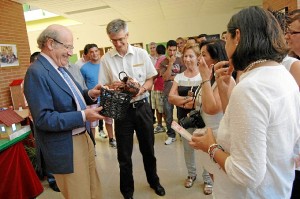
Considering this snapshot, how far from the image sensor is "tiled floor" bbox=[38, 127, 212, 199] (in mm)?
2428

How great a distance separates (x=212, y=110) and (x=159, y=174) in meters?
1.51

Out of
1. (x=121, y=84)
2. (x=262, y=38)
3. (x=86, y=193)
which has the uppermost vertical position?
(x=262, y=38)

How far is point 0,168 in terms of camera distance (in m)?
2.12

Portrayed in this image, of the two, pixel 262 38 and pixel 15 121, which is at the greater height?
pixel 262 38

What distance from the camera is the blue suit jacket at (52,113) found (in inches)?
53.9

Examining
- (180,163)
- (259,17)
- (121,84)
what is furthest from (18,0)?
(259,17)

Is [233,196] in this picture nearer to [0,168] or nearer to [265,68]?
[265,68]

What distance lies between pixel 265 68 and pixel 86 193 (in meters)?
1.36

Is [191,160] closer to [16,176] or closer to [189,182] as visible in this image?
[189,182]

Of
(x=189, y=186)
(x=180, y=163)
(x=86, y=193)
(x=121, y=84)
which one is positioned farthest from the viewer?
(x=180, y=163)

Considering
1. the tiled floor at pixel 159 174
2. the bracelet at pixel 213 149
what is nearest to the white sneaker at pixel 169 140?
the tiled floor at pixel 159 174

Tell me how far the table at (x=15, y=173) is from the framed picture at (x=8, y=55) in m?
2.43

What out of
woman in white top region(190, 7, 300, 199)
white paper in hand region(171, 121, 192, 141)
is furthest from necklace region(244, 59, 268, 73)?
white paper in hand region(171, 121, 192, 141)

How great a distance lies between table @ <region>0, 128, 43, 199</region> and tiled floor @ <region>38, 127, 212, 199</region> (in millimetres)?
375
